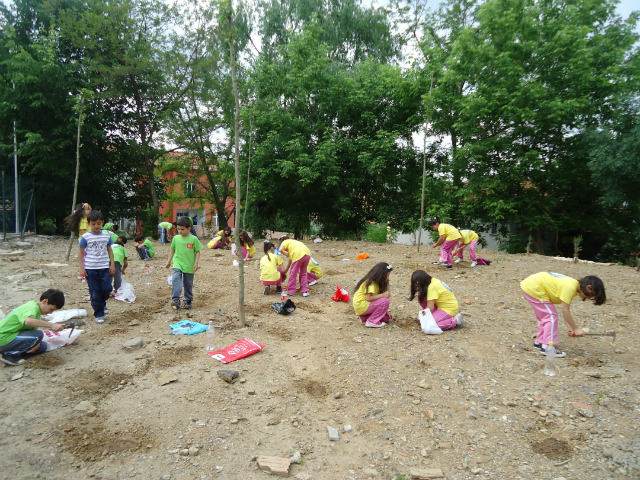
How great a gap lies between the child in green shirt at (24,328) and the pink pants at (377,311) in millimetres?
3675

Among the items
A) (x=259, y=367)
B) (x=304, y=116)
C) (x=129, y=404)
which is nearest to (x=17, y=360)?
(x=129, y=404)

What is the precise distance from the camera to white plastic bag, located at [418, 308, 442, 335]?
4816mm

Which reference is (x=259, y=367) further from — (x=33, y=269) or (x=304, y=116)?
(x=304, y=116)

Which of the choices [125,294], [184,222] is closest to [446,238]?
[184,222]

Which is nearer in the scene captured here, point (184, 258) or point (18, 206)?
point (184, 258)

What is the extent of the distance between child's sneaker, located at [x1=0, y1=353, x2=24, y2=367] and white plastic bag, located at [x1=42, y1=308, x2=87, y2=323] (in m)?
1.11

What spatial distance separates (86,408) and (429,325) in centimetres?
381

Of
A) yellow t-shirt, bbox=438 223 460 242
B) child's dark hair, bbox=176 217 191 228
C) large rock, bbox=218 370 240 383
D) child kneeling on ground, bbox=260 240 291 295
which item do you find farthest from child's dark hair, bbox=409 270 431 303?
yellow t-shirt, bbox=438 223 460 242

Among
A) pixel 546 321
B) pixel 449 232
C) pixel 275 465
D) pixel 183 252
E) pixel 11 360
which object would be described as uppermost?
pixel 449 232

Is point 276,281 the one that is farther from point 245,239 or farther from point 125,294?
point 125,294

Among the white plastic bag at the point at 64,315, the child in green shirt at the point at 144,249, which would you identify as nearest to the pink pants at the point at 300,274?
the white plastic bag at the point at 64,315

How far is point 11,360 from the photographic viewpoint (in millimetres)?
3885

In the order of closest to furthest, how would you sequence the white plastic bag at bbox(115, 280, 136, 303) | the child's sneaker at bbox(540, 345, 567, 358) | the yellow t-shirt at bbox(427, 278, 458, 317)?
the child's sneaker at bbox(540, 345, 567, 358)
the yellow t-shirt at bbox(427, 278, 458, 317)
the white plastic bag at bbox(115, 280, 136, 303)

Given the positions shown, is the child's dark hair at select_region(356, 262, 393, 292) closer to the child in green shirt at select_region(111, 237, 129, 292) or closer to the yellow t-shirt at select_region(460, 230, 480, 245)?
the child in green shirt at select_region(111, 237, 129, 292)
